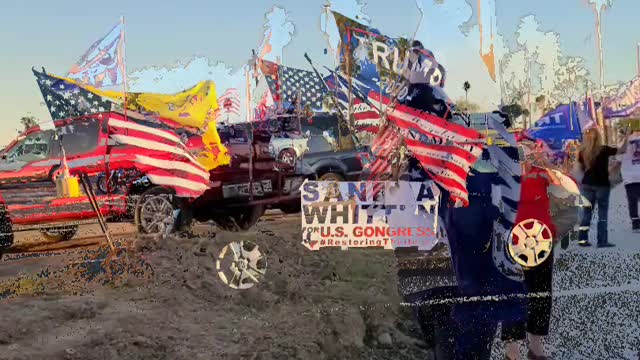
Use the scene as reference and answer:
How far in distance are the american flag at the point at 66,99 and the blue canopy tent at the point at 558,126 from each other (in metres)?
A: 2.98

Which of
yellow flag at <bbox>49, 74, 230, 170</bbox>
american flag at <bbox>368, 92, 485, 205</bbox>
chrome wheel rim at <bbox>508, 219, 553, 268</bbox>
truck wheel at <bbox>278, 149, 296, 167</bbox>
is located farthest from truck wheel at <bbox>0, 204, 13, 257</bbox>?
chrome wheel rim at <bbox>508, 219, 553, 268</bbox>

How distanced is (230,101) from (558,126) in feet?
8.10

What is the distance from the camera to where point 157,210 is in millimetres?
4793

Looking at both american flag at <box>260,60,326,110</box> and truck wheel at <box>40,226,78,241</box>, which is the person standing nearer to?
american flag at <box>260,60,326,110</box>

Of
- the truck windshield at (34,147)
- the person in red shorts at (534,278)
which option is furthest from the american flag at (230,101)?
the person in red shorts at (534,278)

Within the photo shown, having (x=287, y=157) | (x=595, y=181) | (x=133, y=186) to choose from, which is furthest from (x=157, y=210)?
(x=595, y=181)

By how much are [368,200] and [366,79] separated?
31.9 inches

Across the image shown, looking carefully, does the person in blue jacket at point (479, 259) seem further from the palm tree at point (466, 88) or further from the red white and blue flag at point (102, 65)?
the red white and blue flag at point (102, 65)

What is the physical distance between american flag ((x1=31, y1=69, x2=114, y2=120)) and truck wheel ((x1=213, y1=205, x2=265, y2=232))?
45.7 inches

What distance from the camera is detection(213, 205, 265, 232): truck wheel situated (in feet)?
16.4

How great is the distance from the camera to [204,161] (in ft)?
16.0

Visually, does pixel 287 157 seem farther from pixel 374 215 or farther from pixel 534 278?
A: pixel 534 278

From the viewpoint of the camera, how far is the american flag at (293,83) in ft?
15.4

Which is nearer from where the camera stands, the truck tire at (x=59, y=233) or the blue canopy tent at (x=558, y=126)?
the blue canopy tent at (x=558, y=126)
